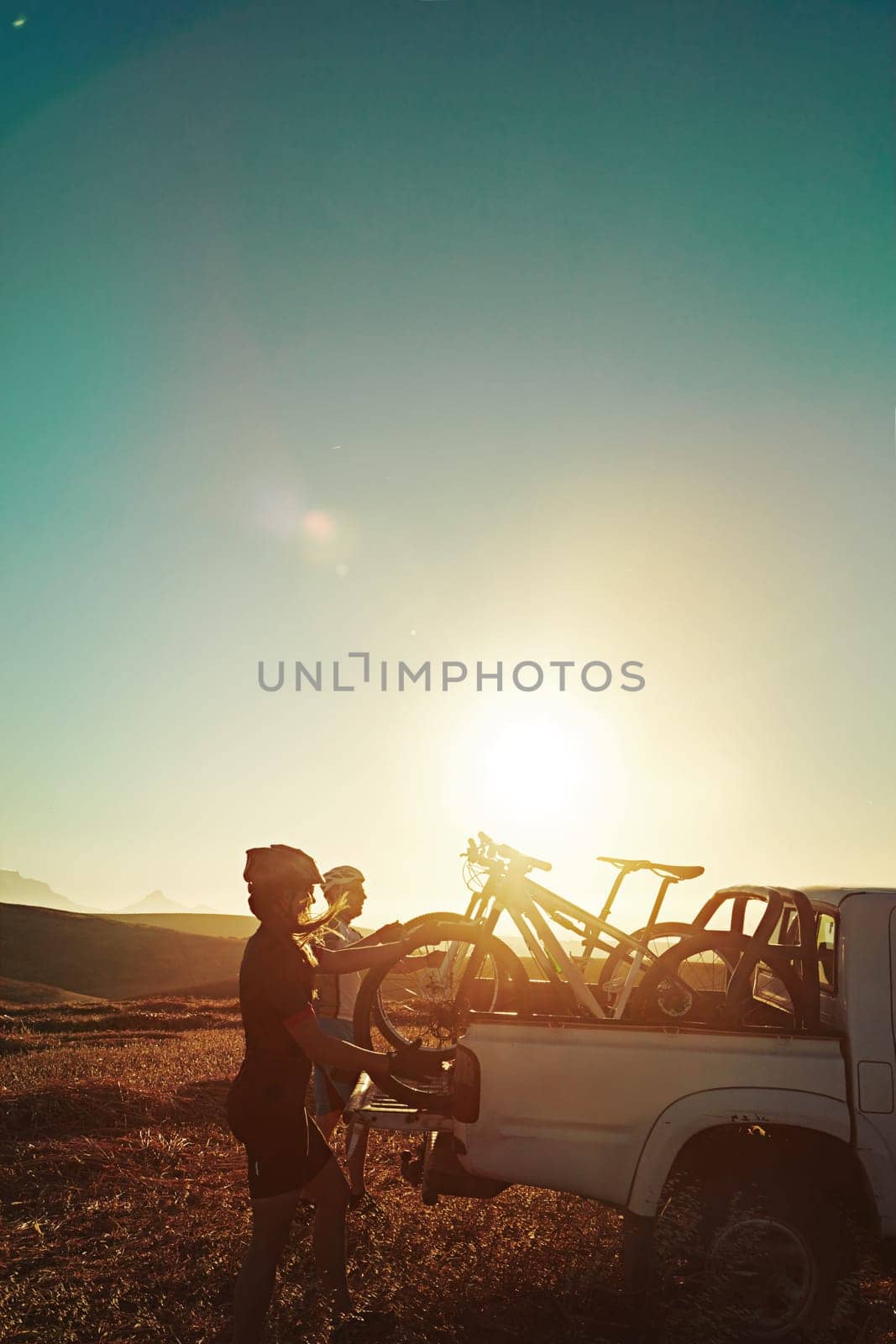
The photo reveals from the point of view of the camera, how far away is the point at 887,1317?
15.5 feet

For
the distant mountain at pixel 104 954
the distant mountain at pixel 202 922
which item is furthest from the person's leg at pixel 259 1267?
the distant mountain at pixel 202 922

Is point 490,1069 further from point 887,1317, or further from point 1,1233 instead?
point 1,1233

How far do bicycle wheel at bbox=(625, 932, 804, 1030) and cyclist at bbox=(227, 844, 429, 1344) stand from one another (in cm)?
222

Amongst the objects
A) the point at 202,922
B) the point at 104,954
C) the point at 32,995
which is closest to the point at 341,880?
the point at 32,995

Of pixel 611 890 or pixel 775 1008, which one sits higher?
pixel 611 890

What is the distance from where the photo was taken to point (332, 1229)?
4246mm

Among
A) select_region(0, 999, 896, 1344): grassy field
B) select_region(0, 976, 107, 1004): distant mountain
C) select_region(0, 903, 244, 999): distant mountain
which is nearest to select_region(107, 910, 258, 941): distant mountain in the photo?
select_region(0, 903, 244, 999): distant mountain

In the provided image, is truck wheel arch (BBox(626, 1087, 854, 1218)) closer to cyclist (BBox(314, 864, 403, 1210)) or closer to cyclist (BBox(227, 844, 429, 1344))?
cyclist (BBox(227, 844, 429, 1344))

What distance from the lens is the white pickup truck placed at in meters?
4.39

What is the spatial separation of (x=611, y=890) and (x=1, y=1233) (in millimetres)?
5081

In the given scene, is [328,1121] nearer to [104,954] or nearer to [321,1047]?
[321,1047]

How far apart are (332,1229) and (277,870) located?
6.05ft

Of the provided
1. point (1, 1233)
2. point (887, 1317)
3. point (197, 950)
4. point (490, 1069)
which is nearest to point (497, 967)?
point (490, 1069)

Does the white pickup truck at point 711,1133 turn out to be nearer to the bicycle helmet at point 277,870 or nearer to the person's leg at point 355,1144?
the person's leg at point 355,1144
